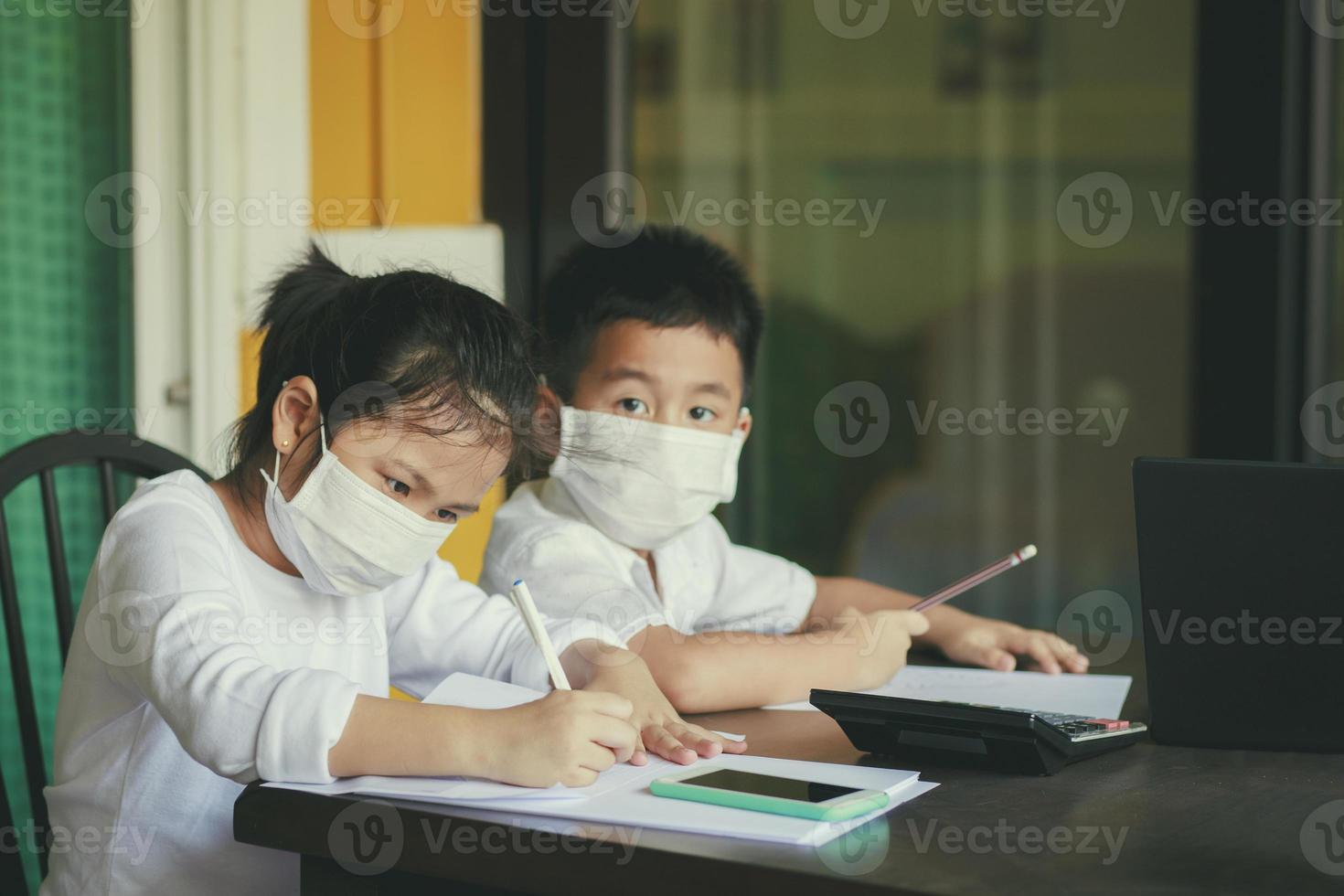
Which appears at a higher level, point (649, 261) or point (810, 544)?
point (649, 261)

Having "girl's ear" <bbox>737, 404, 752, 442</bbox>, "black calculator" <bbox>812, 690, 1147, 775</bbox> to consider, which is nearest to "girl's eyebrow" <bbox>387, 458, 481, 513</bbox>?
"black calculator" <bbox>812, 690, 1147, 775</bbox>

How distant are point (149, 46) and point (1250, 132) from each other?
5.14ft

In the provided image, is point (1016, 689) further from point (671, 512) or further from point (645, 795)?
point (645, 795)

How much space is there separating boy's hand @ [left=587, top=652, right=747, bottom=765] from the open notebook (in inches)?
0.4

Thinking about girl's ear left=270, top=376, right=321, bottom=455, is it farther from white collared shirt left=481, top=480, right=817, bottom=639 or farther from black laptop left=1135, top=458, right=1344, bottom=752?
black laptop left=1135, top=458, right=1344, bottom=752

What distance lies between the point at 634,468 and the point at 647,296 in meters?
0.20

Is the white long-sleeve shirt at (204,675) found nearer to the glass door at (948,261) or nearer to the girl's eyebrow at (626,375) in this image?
the girl's eyebrow at (626,375)

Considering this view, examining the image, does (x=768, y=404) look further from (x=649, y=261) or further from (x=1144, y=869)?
(x=1144, y=869)

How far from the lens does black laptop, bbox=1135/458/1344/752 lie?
3.00 ft

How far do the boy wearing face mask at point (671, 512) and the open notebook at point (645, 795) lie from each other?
0.86 feet

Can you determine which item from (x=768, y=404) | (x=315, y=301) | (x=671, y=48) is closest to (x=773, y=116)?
(x=671, y=48)

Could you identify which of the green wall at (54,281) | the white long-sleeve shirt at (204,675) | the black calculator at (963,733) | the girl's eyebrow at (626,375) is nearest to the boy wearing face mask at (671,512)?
the girl's eyebrow at (626,375)

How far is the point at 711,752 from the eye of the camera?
0.90 metres

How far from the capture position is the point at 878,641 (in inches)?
47.2
